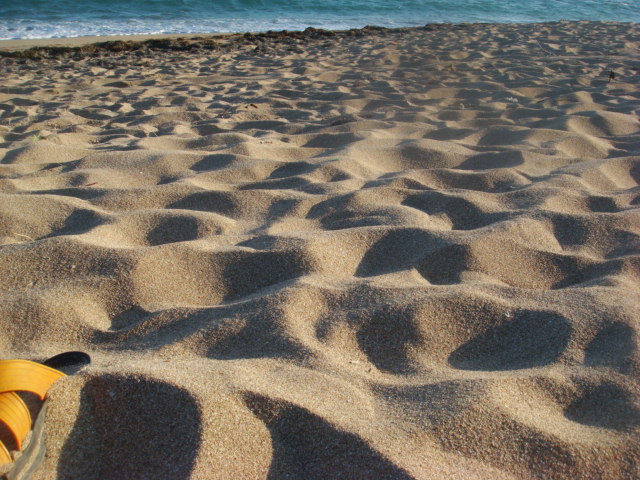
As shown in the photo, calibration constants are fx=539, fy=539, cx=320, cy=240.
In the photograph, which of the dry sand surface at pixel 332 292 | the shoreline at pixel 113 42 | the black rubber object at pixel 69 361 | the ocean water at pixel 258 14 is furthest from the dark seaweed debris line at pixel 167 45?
the black rubber object at pixel 69 361

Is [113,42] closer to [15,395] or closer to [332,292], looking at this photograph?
[332,292]

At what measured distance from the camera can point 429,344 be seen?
1292mm

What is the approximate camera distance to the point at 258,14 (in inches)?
516

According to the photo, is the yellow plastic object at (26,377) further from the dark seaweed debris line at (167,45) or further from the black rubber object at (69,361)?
the dark seaweed debris line at (167,45)

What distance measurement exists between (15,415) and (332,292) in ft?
2.63

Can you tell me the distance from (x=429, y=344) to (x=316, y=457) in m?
0.47

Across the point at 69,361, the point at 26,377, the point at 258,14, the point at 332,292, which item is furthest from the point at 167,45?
the point at 26,377

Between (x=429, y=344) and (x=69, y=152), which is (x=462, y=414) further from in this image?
(x=69, y=152)

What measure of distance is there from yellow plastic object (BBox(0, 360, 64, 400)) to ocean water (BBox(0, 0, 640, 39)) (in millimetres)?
10095

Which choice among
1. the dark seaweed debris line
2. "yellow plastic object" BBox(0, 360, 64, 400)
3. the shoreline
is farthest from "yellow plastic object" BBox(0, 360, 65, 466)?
the shoreline

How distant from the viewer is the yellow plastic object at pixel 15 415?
0.86m

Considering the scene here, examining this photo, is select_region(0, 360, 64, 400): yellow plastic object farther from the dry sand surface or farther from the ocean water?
the ocean water

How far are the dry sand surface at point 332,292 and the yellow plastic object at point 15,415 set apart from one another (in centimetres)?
8

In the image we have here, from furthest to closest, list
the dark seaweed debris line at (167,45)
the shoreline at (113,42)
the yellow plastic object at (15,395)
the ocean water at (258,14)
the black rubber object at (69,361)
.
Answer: the ocean water at (258,14) < the shoreline at (113,42) < the dark seaweed debris line at (167,45) < the black rubber object at (69,361) < the yellow plastic object at (15,395)
